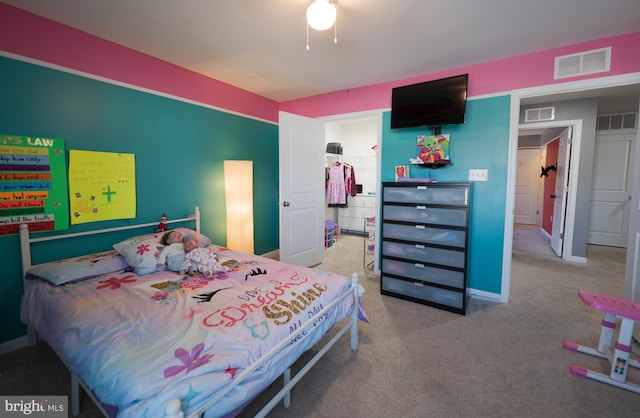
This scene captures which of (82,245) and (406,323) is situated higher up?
(82,245)

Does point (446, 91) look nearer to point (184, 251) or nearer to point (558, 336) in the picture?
point (558, 336)

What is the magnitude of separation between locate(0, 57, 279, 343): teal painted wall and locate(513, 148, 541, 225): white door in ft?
23.8

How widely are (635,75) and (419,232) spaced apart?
7.25 ft

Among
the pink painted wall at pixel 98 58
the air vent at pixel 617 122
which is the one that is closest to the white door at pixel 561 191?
the air vent at pixel 617 122

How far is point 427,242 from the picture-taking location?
2865mm

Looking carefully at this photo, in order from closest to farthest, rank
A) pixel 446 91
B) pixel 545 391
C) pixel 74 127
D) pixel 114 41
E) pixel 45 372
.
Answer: pixel 545 391, pixel 45 372, pixel 74 127, pixel 114 41, pixel 446 91

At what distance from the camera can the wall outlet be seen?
294 centimetres

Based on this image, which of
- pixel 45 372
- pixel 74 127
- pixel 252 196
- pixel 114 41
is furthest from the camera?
pixel 252 196

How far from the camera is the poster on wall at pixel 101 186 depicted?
2.28m

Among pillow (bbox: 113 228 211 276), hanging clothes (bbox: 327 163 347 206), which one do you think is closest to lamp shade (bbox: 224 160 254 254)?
pillow (bbox: 113 228 211 276)

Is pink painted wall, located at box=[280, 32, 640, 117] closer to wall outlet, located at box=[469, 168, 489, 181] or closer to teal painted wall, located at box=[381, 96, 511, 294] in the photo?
teal painted wall, located at box=[381, 96, 511, 294]

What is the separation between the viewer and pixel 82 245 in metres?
2.35

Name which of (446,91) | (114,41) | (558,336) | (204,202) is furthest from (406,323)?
(114,41)

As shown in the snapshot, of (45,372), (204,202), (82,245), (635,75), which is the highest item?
(635,75)
